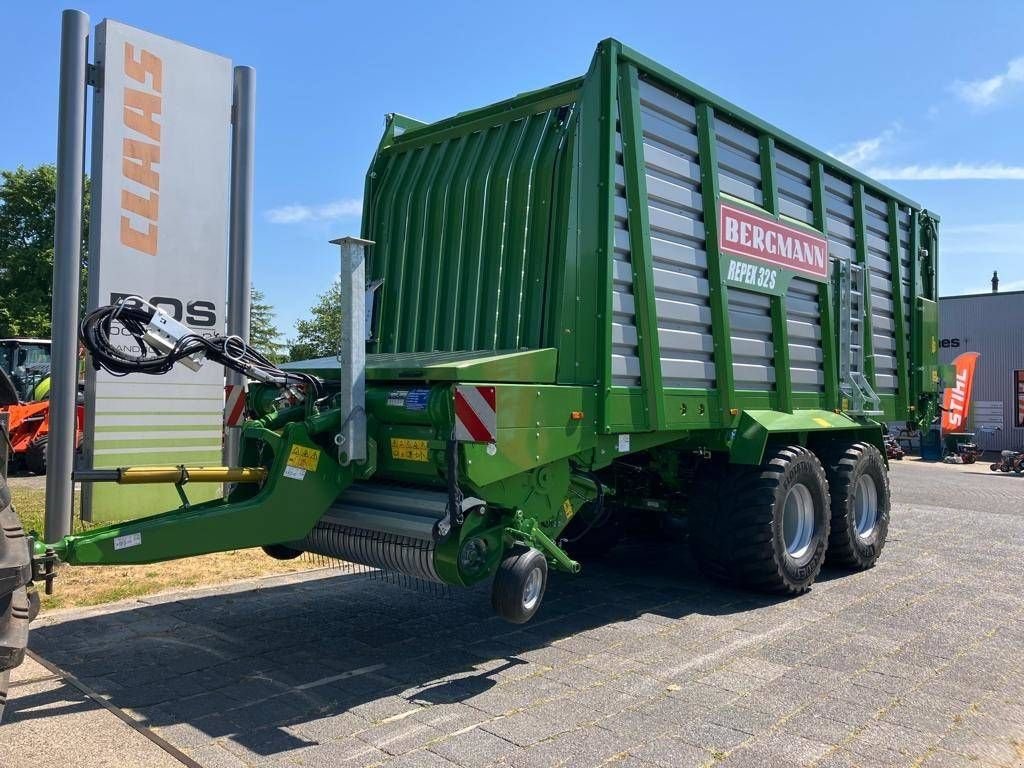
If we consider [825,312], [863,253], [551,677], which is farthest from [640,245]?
[863,253]

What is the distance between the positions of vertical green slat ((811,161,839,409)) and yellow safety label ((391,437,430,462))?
410cm

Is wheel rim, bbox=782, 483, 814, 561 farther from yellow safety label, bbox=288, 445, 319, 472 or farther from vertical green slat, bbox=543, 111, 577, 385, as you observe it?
yellow safety label, bbox=288, 445, 319, 472

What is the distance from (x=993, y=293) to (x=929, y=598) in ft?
78.9

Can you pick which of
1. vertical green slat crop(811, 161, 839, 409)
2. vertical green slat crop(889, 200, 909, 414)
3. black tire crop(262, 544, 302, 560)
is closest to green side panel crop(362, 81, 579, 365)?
black tire crop(262, 544, 302, 560)

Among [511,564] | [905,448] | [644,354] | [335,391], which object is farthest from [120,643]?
[905,448]

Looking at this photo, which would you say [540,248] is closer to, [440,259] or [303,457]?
[440,259]

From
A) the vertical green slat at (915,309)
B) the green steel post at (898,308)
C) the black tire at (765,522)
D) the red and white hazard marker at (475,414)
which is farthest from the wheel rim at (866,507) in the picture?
the red and white hazard marker at (475,414)

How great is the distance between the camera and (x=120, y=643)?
466 cm

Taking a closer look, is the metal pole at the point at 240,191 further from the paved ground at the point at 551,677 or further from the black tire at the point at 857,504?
the black tire at the point at 857,504

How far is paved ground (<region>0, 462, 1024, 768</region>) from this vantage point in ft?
11.2

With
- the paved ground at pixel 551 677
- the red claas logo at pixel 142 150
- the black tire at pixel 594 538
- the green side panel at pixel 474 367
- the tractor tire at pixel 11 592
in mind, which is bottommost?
the paved ground at pixel 551 677

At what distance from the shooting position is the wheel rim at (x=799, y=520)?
246 inches

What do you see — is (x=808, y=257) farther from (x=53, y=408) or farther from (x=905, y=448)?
(x=905, y=448)

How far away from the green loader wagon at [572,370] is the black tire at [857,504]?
22 millimetres
